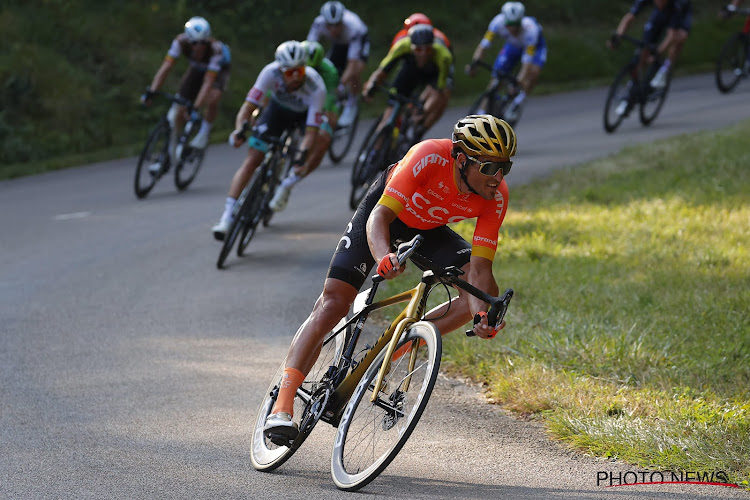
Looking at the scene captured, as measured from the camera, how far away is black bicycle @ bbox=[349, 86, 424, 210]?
484 inches

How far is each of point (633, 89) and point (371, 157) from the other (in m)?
6.78

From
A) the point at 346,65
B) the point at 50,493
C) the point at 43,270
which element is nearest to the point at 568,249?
the point at 43,270

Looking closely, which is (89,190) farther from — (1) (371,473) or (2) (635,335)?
(1) (371,473)

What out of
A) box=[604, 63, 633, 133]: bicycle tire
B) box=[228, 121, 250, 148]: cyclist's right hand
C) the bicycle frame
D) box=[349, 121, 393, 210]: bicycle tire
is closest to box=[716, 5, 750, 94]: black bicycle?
box=[604, 63, 633, 133]: bicycle tire

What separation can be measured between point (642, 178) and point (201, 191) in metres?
6.03

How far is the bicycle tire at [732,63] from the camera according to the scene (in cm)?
2120

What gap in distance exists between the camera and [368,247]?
5.59 meters

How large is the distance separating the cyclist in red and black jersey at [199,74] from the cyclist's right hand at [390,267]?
977 centimetres

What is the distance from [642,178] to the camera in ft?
43.5

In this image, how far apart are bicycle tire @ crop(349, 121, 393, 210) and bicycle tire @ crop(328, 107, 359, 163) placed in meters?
3.87

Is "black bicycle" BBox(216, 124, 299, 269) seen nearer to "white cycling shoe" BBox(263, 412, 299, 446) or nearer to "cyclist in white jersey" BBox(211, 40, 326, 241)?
"cyclist in white jersey" BBox(211, 40, 326, 241)

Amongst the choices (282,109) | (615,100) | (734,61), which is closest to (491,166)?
(282,109)

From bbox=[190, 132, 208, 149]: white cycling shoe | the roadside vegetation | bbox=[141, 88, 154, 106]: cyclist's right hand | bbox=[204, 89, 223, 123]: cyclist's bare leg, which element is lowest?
the roadside vegetation

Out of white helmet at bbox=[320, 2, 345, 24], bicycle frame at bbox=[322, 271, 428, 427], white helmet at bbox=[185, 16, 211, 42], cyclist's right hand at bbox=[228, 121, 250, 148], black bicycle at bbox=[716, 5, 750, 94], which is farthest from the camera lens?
black bicycle at bbox=[716, 5, 750, 94]
